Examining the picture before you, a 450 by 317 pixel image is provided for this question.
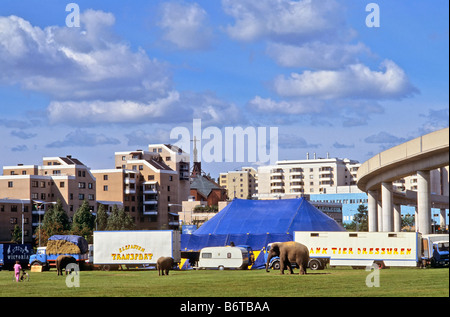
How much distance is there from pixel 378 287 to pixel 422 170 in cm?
3871

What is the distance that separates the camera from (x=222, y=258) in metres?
67.3

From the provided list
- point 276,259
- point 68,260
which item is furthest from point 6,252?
point 276,259

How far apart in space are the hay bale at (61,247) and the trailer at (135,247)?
6516 mm

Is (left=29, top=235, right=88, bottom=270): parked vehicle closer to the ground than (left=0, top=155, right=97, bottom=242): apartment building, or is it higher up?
closer to the ground

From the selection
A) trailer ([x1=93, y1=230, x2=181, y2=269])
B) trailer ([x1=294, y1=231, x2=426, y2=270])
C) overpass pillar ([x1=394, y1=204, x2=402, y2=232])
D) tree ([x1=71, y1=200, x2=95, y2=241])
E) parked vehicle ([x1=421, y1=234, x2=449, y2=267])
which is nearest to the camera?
trailer ([x1=294, y1=231, x2=426, y2=270])

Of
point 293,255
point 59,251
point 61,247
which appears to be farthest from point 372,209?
point 293,255

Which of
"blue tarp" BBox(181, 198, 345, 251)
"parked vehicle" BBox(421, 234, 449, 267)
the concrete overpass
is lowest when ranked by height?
"parked vehicle" BBox(421, 234, 449, 267)

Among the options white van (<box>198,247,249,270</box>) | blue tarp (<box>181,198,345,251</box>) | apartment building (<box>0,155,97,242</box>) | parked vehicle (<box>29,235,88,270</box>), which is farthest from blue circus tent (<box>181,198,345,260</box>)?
apartment building (<box>0,155,97,242</box>)

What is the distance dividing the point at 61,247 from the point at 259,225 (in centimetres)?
1800

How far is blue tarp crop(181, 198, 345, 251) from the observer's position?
245 feet

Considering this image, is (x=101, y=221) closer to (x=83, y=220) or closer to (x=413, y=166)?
(x=83, y=220)

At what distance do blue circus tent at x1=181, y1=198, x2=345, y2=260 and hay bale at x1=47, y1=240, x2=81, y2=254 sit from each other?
9712mm

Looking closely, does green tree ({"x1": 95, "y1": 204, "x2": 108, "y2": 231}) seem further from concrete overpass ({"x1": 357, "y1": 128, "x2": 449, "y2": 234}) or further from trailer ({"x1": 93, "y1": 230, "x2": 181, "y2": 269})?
trailer ({"x1": 93, "y1": 230, "x2": 181, "y2": 269})
